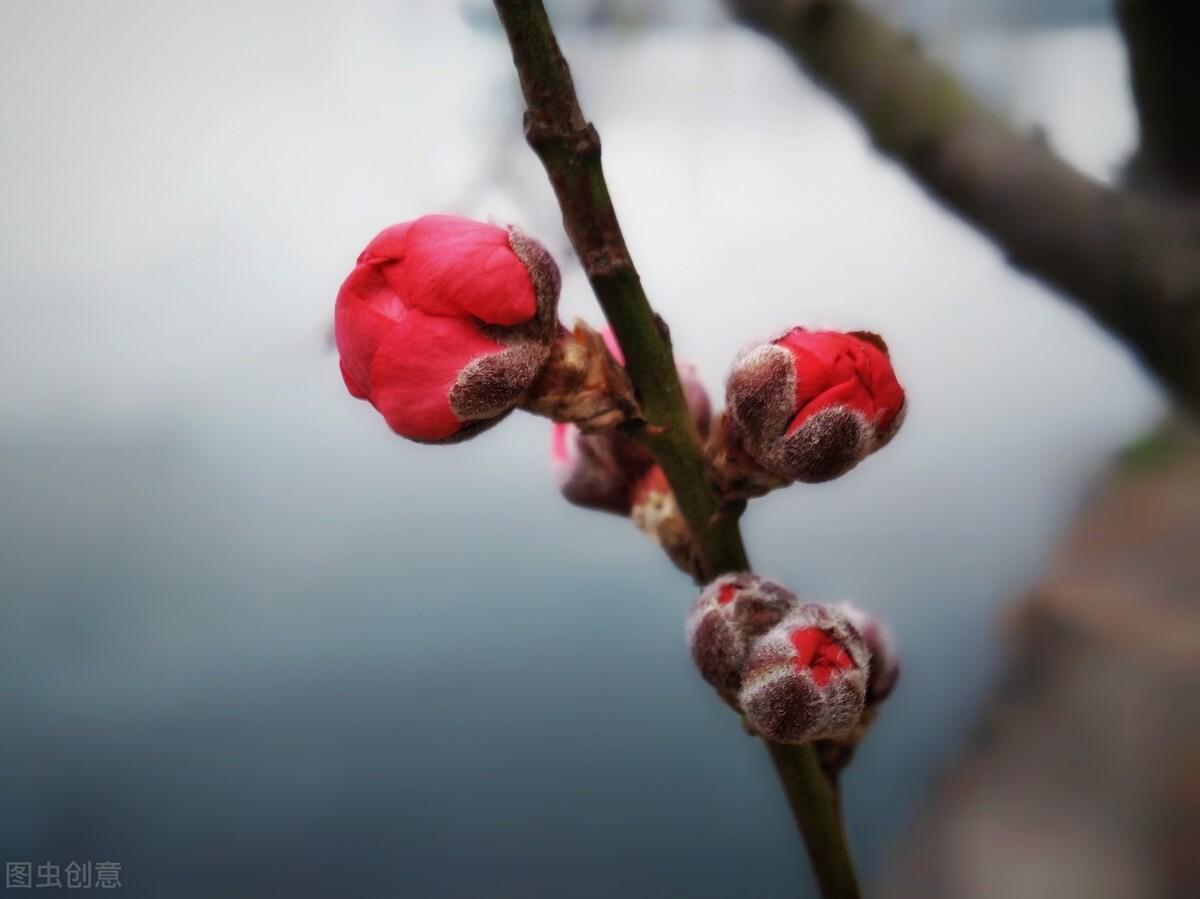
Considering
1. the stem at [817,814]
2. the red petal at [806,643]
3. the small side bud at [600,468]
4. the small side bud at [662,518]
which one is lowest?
the stem at [817,814]

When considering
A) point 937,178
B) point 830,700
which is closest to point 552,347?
point 830,700

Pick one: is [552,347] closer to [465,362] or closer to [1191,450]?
[465,362]

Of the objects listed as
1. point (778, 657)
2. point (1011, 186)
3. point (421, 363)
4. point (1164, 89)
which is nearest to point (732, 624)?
point (778, 657)

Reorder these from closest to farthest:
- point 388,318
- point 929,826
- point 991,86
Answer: point 388,318, point 991,86, point 929,826

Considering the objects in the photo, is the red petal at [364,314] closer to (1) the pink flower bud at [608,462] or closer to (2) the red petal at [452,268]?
(2) the red petal at [452,268]

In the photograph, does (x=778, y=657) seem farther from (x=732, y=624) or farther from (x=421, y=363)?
(x=421, y=363)

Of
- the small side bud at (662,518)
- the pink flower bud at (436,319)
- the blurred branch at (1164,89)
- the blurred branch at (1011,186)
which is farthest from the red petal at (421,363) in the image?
the blurred branch at (1164,89)
